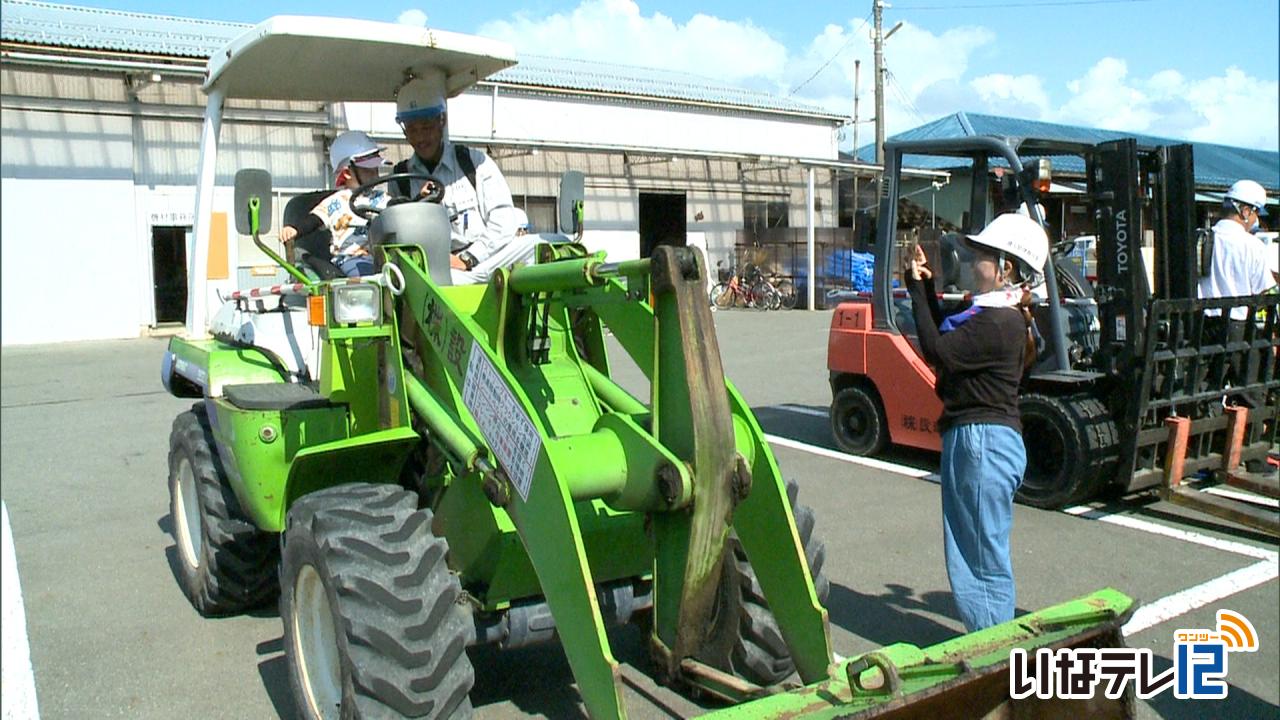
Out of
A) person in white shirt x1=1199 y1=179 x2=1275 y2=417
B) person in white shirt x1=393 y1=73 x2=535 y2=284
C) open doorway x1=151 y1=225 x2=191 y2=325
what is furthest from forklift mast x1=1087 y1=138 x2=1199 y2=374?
open doorway x1=151 y1=225 x2=191 y2=325

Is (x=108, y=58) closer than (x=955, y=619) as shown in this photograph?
No

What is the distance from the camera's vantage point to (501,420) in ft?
10.3

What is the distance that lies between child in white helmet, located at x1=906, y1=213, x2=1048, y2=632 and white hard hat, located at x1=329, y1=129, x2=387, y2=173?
2.87m

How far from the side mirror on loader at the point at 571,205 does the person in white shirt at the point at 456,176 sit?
10.3 inches

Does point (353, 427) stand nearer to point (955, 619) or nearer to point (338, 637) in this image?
point (338, 637)

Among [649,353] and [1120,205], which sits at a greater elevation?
[1120,205]

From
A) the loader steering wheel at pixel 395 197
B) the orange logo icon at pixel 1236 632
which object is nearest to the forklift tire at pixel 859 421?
the orange logo icon at pixel 1236 632

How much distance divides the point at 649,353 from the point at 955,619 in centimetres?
257

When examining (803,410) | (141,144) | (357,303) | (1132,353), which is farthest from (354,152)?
(141,144)

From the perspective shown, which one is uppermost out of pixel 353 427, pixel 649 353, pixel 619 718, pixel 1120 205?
pixel 1120 205

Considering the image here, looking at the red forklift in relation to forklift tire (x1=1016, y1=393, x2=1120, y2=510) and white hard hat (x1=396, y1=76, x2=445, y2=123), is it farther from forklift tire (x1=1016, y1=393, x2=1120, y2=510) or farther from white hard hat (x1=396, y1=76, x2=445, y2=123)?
white hard hat (x1=396, y1=76, x2=445, y2=123)

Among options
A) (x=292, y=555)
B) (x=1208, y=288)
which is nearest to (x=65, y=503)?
(x=292, y=555)

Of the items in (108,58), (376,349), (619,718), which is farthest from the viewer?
(108,58)

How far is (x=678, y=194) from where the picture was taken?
27.2 meters
